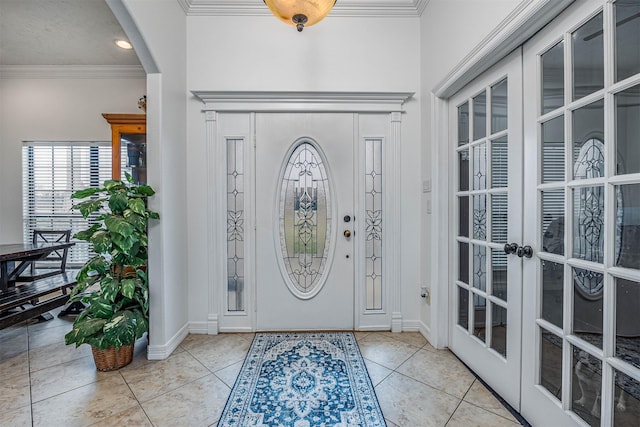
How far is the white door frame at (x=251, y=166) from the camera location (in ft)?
8.34

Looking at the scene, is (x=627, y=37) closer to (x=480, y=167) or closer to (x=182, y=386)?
(x=480, y=167)

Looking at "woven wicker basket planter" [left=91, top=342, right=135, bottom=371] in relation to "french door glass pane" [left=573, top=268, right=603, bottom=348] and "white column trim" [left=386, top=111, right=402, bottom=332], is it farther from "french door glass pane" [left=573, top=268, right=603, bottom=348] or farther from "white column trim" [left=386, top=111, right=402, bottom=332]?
"french door glass pane" [left=573, top=268, right=603, bottom=348]

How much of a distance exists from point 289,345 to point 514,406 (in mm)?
1557

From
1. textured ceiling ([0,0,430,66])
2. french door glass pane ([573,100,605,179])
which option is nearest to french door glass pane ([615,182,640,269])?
french door glass pane ([573,100,605,179])

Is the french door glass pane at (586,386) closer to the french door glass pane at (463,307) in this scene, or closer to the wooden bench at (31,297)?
the french door glass pane at (463,307)

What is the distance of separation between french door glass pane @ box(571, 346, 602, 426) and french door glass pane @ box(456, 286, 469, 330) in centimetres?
79

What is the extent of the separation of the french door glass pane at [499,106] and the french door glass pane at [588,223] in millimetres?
617

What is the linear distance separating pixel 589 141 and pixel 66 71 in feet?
17.0

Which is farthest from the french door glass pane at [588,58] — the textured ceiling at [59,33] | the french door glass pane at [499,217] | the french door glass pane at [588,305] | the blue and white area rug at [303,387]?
the textured ceiling at [59,33]

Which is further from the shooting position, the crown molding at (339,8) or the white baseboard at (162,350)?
the crown molding at (339,8)

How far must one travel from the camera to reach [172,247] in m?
2.29

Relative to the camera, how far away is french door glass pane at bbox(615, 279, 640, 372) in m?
1.02

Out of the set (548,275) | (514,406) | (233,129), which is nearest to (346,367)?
(514,406)

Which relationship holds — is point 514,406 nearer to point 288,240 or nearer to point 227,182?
point 288,240
